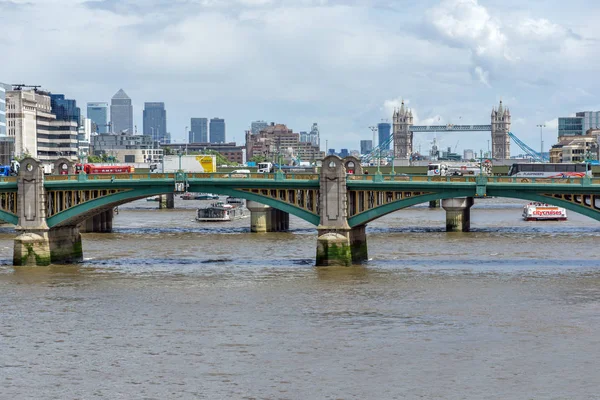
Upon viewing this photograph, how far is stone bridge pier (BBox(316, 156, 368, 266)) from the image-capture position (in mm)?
90125

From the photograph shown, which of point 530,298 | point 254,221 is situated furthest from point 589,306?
point 254,221

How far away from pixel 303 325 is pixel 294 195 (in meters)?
29.6

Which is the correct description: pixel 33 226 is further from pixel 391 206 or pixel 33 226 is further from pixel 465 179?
pixel 465 179

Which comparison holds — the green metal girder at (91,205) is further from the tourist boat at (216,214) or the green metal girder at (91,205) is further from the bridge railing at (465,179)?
the tourist boat at (216,214)

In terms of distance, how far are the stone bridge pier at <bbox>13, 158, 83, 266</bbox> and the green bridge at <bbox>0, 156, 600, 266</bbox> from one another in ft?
0.25

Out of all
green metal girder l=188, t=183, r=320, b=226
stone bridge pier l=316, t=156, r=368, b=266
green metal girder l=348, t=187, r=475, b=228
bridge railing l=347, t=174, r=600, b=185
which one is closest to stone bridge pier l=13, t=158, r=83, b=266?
green metal girder l=188, t=183, r=320, b=226

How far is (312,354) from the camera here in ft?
193

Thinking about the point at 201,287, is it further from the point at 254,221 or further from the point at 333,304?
the point at 254,221

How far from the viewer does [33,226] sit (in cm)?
9531

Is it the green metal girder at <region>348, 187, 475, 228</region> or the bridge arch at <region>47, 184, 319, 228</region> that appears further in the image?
the bridge arch at <region>47, 184, 319, 228</region>

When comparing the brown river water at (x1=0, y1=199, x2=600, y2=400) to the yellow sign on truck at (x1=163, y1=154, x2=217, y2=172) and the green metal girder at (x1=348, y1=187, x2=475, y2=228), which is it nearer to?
the green metal girder at (x1=348, y1=187, x2=475, y2=228)

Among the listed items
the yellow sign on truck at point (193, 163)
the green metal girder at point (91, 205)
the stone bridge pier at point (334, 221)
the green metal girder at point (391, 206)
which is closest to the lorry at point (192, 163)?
the yellow sign on truck at point (193, 163)

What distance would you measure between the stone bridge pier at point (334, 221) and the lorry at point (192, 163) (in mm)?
56151

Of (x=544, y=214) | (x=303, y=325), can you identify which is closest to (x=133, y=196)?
(x=303, y=325)
